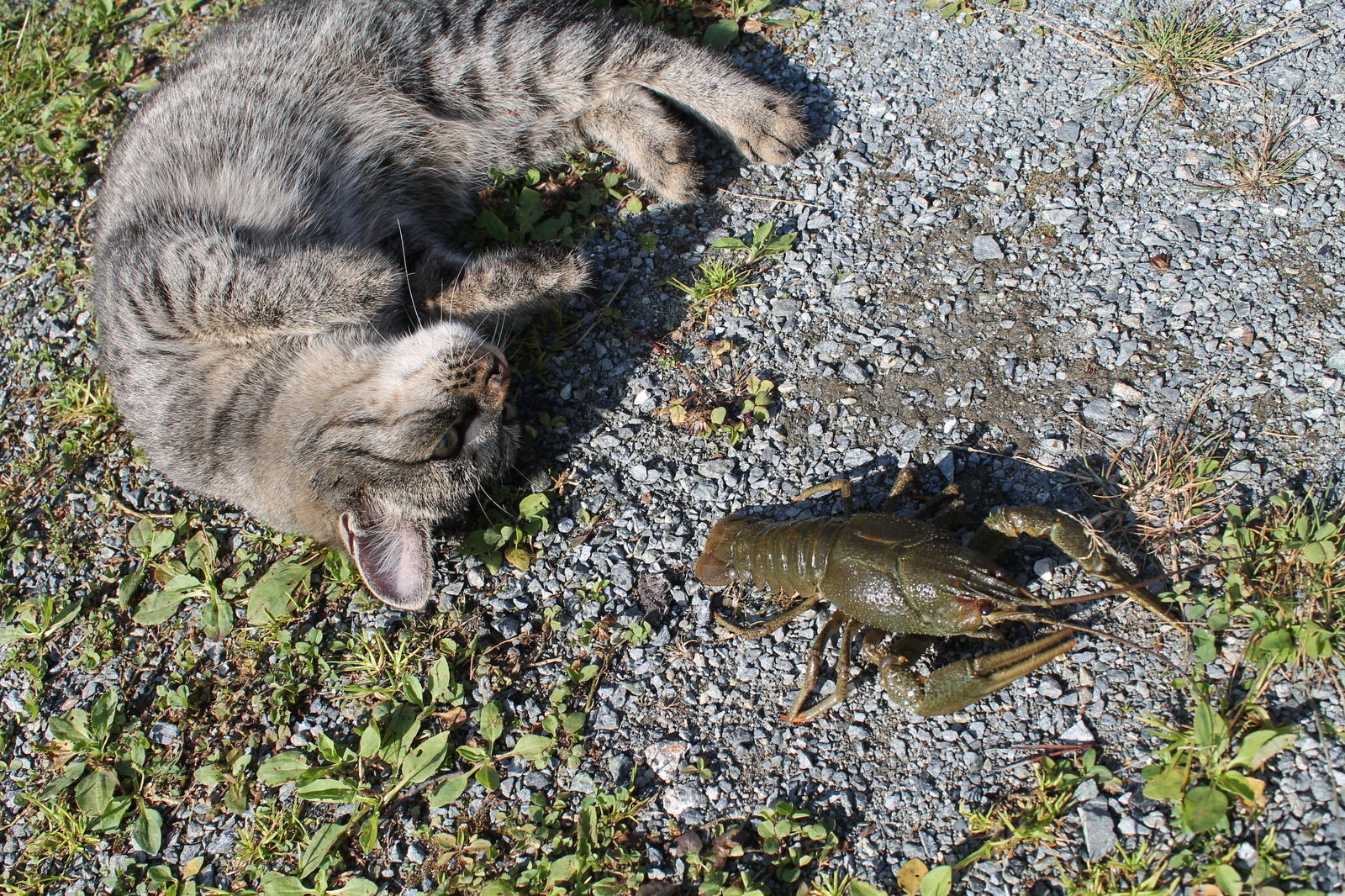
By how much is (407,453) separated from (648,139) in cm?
192

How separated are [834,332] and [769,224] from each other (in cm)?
62

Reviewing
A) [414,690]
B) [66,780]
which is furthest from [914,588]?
[66,780]

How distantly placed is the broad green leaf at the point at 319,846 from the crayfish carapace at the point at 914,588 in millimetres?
1544

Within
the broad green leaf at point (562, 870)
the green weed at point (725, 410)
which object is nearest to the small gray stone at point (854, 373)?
the green weed at point (725, 410)

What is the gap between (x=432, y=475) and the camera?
11.7 ft

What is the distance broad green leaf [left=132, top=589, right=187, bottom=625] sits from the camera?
3.80 metres

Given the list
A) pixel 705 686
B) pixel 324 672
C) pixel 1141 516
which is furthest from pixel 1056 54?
pixel 324 672

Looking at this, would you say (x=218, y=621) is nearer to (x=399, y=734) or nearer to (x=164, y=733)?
(x=164, y=733)

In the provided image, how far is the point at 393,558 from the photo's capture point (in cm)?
356

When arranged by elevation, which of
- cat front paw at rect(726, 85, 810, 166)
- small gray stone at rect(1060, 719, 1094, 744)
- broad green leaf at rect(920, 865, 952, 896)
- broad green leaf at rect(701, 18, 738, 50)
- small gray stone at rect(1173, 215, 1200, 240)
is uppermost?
small gray stone at rect(1173, 215, 1200, 240)

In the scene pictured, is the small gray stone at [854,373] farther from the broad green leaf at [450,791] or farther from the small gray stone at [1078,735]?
the broad green leaf at [450,791]

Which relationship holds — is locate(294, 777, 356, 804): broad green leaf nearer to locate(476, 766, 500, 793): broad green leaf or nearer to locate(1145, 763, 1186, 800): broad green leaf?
locate(476, 766, 500, 793): broad green leaf

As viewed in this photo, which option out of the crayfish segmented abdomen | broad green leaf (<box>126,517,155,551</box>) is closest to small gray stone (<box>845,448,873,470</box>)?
the crayfish segmented abdomen

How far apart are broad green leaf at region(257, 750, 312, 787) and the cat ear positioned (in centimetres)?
63
